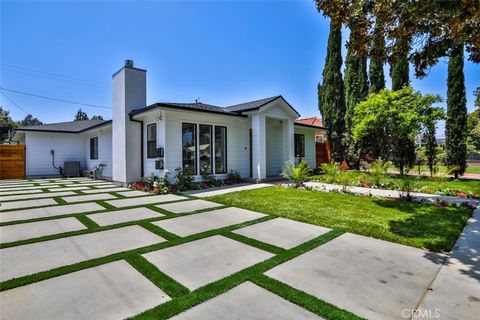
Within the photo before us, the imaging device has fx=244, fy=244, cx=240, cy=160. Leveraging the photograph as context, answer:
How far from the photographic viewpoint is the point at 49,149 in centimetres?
1525

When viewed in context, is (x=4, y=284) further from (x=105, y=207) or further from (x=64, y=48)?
(x=64, y=48)

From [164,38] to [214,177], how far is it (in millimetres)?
9136

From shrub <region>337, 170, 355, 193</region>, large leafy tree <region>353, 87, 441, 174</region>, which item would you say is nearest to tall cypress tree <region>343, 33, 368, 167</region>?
large leafy tree <region>353, 87, 441, 174</region>

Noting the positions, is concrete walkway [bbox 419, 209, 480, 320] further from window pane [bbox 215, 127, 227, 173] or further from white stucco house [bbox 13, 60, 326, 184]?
window pane [bbox 215, 127, 227, 173]

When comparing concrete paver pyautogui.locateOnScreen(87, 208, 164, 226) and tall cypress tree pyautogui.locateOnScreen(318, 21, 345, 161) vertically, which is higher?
tall cypress tree pyautogui.locateOnScreen(318, 21, 345, 161)

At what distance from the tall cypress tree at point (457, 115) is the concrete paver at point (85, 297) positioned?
13.8 meters

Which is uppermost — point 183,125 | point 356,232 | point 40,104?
point 40,104

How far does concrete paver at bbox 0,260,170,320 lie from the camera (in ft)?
6.26

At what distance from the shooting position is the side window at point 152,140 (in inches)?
372

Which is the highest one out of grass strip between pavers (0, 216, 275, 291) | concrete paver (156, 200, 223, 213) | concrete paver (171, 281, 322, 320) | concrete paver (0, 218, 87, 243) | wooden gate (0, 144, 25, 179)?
wooden gate (0, 144, 25, 179)

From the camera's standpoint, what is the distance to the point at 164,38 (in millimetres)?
13766

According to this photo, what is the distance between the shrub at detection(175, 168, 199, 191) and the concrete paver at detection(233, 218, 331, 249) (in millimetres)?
4673

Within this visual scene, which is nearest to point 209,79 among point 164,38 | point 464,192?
point 164,38

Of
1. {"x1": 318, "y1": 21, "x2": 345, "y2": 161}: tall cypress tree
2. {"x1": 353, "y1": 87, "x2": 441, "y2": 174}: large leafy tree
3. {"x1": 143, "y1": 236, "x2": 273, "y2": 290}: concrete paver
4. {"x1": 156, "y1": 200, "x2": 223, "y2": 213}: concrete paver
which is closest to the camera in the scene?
{"x1": 143, "y1": 236, "x2": 273, "y2": 290}: concrete paver
